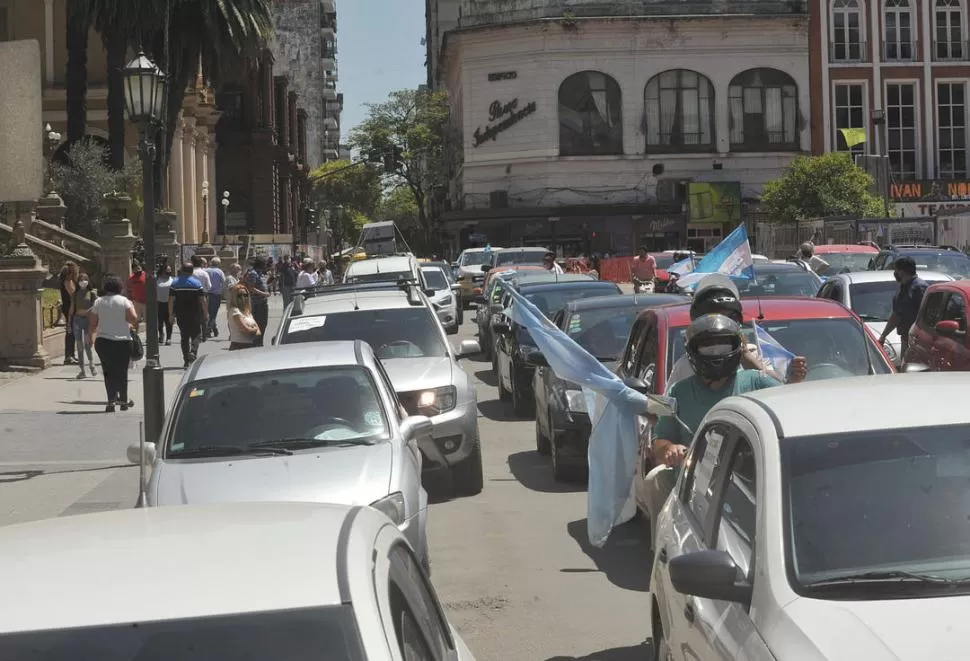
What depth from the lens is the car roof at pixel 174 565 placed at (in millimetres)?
3234

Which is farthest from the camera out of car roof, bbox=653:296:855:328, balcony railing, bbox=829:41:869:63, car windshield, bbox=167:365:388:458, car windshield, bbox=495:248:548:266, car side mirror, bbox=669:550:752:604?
balcony railing, bbox=829:41:869:63

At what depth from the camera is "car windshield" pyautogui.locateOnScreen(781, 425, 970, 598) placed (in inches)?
177

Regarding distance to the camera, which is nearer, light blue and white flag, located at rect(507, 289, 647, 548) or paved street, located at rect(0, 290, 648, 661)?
paved street, located at rect(0, 290, 648, 661)

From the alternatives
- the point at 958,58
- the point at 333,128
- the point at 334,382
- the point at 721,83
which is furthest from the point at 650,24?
the point at 333,128

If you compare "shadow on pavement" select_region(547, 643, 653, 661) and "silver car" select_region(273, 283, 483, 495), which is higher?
"silver car" select_region(273, 283, 483, 495)

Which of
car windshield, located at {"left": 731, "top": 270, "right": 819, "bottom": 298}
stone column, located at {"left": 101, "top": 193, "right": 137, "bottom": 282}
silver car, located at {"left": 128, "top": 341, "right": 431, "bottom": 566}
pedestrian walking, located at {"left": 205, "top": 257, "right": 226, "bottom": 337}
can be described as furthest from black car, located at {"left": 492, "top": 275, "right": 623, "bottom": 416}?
stone column, located at {"left": 101, "top": 193, "right": 137, "bottom": 282}

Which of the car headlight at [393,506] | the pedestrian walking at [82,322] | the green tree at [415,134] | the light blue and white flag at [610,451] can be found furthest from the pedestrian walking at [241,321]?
the green tree at [415,134]

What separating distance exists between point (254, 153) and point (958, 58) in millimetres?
38322

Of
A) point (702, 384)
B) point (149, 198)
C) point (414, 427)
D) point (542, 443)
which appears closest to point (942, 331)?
point (542, 443)

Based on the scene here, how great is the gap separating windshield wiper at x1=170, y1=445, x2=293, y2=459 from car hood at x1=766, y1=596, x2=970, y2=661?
4.88 m

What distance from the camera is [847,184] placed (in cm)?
5762

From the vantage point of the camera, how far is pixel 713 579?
448cm

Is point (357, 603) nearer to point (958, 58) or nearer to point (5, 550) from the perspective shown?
point (5, 550)

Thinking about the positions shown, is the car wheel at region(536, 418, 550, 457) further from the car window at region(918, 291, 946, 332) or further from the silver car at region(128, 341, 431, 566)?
the silver car at region(128, 341, 431, 566)
